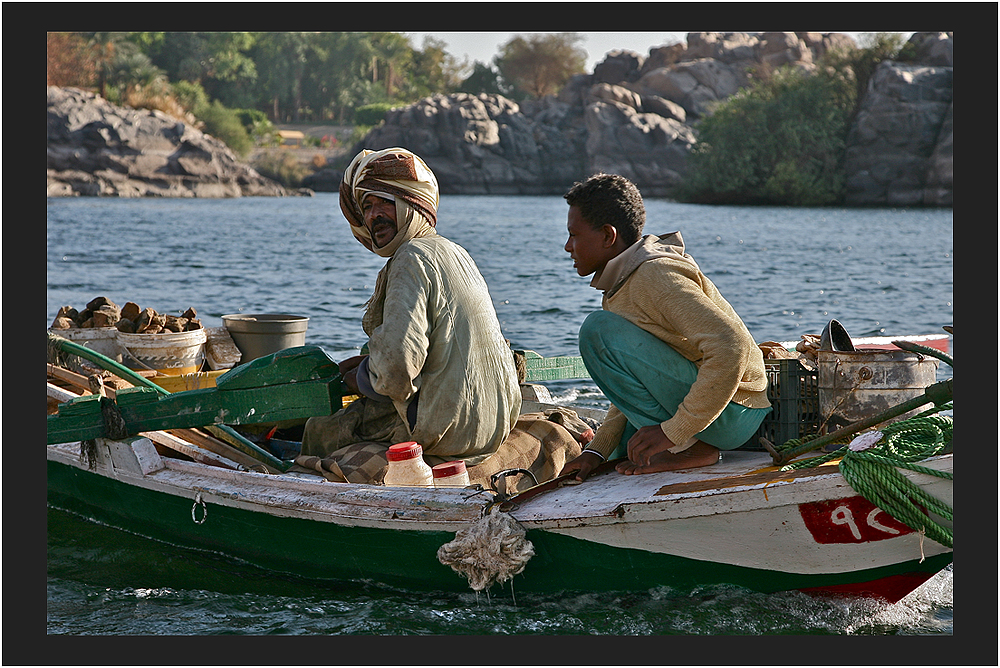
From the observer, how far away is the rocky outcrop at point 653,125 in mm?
41531

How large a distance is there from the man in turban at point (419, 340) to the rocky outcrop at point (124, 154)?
44272mm

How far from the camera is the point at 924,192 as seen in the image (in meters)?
41.3

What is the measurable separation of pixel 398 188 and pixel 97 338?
122 inches

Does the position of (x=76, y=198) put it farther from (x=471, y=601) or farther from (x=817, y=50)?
(x=817, y=50)

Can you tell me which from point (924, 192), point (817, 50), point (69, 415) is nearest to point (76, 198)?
point (924, 192)

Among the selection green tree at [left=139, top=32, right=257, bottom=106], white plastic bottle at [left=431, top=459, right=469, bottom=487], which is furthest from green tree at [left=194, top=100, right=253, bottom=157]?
white plastic bottle at [left=431, top=459, right=469, bottom=487]

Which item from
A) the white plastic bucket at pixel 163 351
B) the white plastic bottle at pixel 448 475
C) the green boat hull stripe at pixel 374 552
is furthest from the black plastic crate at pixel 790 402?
the white plastic bucket at pixel 163 351

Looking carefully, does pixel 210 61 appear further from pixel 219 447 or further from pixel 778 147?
pixel 219 447

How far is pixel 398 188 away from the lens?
3359 millimetres

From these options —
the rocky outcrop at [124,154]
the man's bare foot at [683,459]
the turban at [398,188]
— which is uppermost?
the rocky outcrop at [124,154]

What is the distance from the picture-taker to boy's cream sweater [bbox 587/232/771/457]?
8.77ft

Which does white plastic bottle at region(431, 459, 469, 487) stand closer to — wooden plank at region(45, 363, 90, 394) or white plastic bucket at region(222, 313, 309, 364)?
wooden plank at region(45, 363, 90, 394)

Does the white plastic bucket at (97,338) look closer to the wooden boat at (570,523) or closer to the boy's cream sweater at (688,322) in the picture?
the wooden boat at (570,523)

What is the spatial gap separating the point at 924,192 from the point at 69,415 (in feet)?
143
